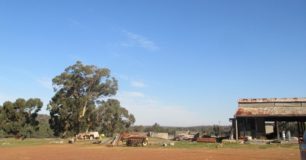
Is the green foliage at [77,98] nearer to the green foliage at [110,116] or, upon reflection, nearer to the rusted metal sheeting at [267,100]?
the green foliage at [110,116]

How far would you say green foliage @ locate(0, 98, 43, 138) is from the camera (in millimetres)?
58406

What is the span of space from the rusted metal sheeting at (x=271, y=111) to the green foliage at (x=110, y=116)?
27.7m

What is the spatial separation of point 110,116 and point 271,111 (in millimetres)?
31340

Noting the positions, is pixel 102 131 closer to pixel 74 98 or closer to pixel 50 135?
pixel 74 98

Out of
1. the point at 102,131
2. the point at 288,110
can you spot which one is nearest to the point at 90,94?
the point at 102,131

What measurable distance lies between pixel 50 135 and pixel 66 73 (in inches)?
869

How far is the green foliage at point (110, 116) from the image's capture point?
6278 cm

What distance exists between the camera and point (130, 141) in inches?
1416

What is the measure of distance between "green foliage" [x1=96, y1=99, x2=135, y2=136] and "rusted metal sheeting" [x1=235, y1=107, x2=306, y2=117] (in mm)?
27665

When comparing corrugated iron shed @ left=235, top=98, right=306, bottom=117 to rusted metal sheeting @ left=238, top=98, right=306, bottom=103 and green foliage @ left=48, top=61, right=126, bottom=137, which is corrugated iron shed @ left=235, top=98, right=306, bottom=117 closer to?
rusted metal sheeting @ left=238, top=98, right=306, bottom=103

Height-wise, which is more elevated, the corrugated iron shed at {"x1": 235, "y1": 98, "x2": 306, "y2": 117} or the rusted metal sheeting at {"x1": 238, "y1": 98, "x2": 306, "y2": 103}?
the rusted metal sheeting at {"x1": 238, "y1": 98, "x2": 306, "y2": 103}

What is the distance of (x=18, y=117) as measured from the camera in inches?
2343

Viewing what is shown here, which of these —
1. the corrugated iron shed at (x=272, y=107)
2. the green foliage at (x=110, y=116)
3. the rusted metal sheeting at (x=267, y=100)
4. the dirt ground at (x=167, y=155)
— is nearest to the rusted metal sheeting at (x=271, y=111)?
the corrugated iron shed at (x=272, y=107)

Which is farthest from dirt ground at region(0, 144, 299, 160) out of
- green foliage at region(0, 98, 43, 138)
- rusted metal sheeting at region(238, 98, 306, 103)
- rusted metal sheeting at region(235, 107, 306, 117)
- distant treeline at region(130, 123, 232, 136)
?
green foliage at region(0, 98, 43, 138)
